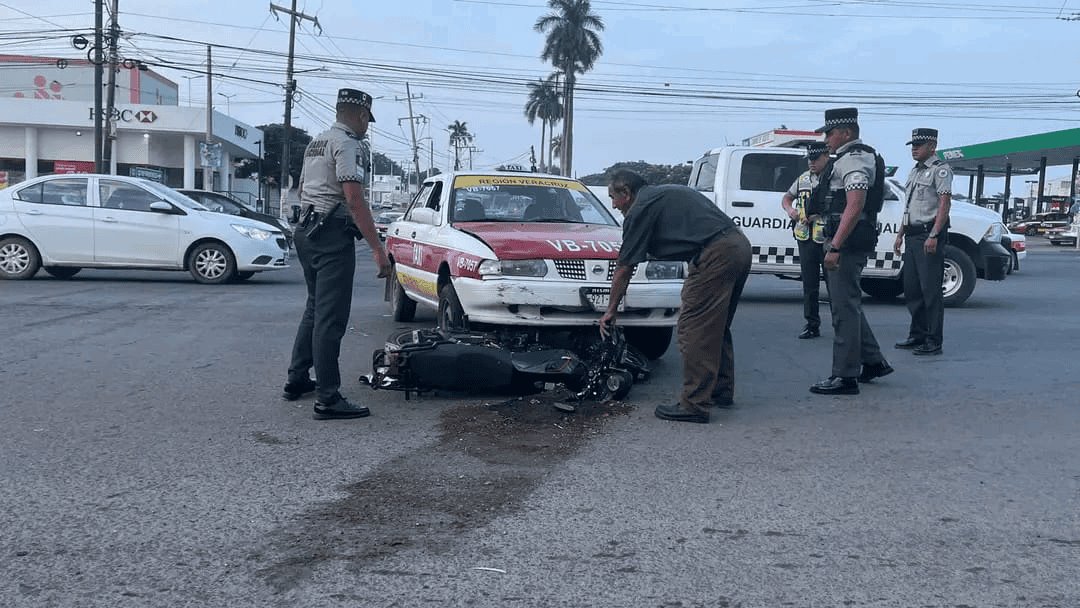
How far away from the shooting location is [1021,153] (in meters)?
51.1

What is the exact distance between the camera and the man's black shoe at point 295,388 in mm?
6473

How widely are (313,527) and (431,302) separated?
4721 millimetres

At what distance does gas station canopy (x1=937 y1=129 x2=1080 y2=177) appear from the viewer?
46.7 m

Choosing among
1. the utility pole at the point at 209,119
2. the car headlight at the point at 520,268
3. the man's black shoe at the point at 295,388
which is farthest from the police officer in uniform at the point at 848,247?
the utility pole at the point at 209,119

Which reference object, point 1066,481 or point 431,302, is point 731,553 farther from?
point 431,302

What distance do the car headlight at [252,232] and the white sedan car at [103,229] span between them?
18 cm

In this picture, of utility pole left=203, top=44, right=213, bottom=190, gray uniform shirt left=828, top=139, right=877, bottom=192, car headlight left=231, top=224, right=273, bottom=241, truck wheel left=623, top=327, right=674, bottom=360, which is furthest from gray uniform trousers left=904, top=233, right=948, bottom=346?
utility pole left=203, top=44, right=213, bottom=190

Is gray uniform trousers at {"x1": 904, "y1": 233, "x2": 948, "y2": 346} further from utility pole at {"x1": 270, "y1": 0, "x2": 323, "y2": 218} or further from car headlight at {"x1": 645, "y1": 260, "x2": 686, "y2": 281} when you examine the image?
utility pole at {"x1": 270, "y1": 0, "x2": 323, "y2": 218}

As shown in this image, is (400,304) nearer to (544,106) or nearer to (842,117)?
(842,117)

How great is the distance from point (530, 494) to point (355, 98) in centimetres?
274

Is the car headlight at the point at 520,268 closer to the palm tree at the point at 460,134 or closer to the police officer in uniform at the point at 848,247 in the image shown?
the police officer in uniform at the point at 848,247

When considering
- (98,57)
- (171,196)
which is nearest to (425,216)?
(171,196)

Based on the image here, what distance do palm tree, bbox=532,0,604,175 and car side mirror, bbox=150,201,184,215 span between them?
4621 centimetres

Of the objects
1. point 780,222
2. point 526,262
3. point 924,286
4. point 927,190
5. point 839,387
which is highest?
point 927,190
